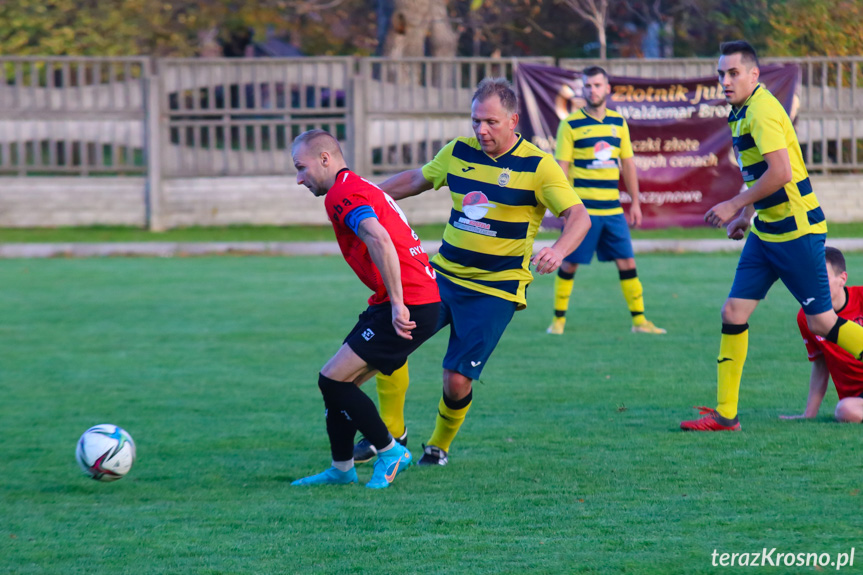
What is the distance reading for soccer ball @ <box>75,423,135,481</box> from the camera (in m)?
5.28

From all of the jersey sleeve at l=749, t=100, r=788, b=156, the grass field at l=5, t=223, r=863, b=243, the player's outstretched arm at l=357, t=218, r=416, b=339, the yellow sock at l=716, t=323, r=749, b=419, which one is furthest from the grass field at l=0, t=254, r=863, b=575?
the grass field at l=5, t=223, r=863, b=243

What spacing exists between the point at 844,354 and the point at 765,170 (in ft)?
3.76

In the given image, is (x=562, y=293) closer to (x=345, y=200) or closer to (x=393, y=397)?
(x=393, y=397)

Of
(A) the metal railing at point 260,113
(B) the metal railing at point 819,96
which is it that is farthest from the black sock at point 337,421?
(B) the metal railing at point 819,96

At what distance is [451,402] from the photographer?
221 inches

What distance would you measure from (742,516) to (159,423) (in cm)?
371

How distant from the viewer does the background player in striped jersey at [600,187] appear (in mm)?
10078

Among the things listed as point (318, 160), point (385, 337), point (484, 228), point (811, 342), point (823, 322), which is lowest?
point (811, 342)

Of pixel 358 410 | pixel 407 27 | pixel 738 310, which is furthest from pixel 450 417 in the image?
pixel 407 27

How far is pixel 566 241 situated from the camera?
516 centimetres

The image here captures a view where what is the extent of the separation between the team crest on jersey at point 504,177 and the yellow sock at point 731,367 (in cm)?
171

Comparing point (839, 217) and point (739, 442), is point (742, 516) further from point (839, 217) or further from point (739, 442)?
point (839, 217)

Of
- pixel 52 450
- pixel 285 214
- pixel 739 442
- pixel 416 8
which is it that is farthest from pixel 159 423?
pixel 416 8

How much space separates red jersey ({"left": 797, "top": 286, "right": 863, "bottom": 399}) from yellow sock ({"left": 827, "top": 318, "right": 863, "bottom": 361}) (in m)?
0.08
